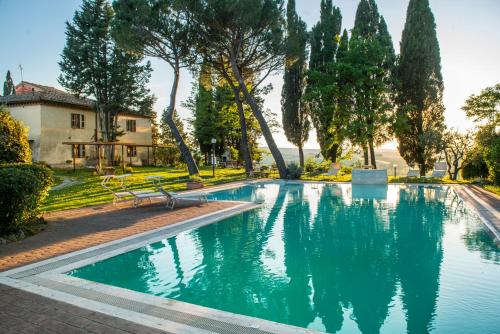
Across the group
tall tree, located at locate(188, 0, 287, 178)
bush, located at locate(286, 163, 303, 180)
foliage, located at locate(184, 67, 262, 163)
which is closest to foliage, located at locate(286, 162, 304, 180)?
bush, located at locate(286, 163, 303, 180)

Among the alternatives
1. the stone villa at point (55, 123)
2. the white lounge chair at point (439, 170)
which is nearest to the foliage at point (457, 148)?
the white lounge chair at point (439, 170)

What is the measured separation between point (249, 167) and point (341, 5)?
1626 centimetres

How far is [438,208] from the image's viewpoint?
1180 cm

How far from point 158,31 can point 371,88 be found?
1524 centimetres

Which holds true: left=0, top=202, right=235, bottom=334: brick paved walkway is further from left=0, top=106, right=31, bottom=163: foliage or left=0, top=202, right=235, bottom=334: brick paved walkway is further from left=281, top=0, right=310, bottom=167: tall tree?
left=281, top=0, right=310, bottom=167: tall tree

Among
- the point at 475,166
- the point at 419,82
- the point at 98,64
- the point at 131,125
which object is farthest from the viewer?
the point at 131,125

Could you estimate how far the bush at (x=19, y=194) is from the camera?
668 cm

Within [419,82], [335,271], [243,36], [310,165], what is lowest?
[335,271]

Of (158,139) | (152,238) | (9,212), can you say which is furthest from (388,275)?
(158,139)

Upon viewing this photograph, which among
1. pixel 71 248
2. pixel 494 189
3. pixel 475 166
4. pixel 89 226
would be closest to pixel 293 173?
pixel 475 166

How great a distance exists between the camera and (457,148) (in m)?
21.2

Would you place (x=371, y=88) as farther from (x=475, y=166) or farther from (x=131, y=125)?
(x=131, y=125)

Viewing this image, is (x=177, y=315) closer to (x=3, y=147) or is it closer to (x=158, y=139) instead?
(x=3, y=147)

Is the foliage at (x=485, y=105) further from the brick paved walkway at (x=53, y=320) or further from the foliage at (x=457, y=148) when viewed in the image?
the brick paved walkway at (x=53, y=320)
